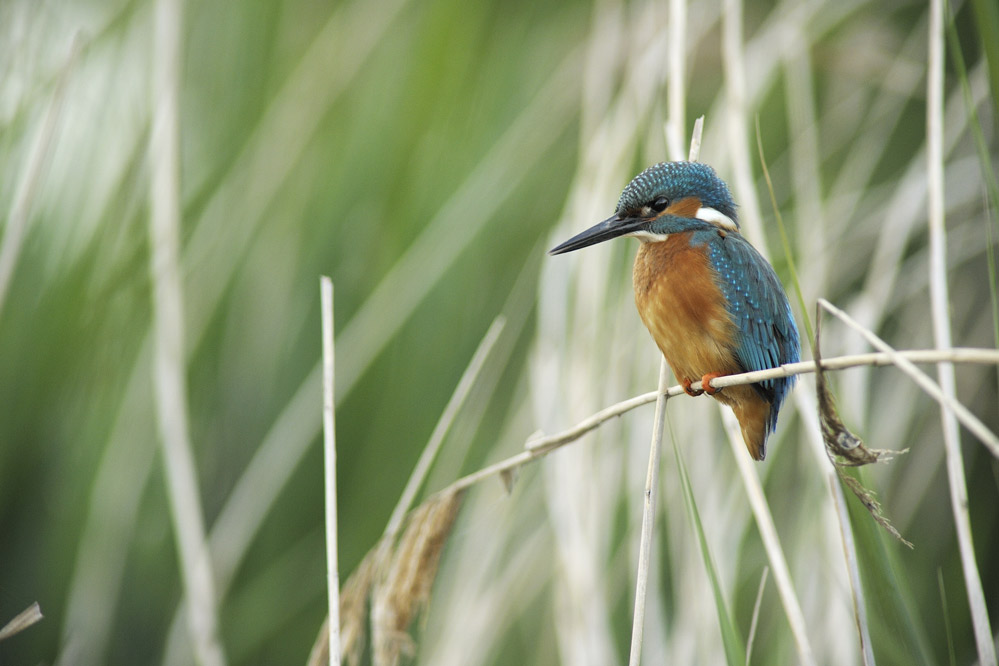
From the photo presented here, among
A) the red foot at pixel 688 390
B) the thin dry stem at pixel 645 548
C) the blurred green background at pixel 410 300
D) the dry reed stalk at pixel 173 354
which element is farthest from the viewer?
the blurred green background at pixel 410 300

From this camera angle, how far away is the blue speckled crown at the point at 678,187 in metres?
1.15

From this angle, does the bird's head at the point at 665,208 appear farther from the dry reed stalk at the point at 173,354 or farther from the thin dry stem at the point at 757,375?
the dry reed stalk at the point at 173,354

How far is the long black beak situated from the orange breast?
0.19ft

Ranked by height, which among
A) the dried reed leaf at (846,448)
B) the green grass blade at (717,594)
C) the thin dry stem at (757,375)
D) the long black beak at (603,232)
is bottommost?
the green grass blade at (717,594)

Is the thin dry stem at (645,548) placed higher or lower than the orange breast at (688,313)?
lower

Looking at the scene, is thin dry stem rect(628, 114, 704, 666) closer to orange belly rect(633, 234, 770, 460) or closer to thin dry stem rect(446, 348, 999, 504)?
thin dry stem rect(446, 348, 999, 504)

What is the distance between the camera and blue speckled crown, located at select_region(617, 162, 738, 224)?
1.15 meters

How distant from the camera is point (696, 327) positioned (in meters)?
1.15

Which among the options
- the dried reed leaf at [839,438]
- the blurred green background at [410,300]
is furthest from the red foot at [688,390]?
the blurred green background at [410,300]

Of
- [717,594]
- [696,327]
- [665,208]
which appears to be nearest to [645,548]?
Result: [717,594]

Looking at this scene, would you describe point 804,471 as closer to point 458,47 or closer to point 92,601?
point 458,47

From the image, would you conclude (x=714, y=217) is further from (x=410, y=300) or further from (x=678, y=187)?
(x=410, y=300)

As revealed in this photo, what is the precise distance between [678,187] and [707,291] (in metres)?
0.15

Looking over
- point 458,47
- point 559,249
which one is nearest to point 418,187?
point 458,47
